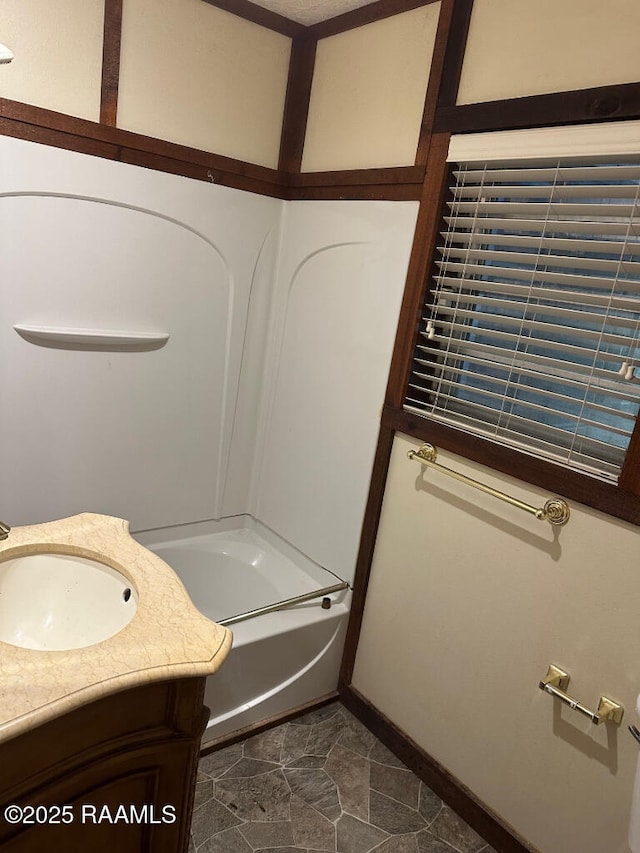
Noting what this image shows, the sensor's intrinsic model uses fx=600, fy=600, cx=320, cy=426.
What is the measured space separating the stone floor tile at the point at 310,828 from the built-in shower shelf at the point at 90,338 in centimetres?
164

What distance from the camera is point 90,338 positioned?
84.2 inches

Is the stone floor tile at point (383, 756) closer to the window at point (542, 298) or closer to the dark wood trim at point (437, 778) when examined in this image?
the dark wood trim at point (437, 778)

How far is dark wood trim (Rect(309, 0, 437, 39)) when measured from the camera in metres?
1.91

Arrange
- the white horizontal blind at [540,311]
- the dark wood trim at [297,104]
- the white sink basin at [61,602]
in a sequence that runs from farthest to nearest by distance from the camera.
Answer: the dark wood trim at [297,104] < the white horizontal blind at [540,311] < the white sink basin at [61,602]

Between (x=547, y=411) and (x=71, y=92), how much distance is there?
1.75 m

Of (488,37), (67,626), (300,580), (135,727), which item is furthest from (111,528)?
(488,37)

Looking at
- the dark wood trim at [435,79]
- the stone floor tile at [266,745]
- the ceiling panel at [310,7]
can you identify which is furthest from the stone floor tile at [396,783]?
the ceiling panel at [310,7]

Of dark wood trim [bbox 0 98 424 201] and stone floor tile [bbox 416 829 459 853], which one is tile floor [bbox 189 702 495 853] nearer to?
stone floor tile [bbox 416 829 459 853]

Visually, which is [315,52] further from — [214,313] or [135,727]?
[135,727]

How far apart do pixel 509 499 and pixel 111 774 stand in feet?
3.80

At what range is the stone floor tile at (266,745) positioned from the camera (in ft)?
6.67

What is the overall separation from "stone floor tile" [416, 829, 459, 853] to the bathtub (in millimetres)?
610

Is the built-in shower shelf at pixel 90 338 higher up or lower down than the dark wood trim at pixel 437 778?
higher up

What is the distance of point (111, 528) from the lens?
1598 mm
